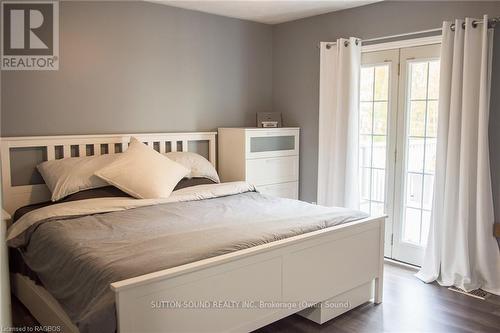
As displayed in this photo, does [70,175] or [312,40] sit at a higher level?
[312,40]

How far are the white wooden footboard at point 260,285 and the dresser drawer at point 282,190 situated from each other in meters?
1.62

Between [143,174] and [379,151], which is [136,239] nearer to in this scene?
[143,174]

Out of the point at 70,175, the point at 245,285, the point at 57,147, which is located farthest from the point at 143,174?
the point at 245,285

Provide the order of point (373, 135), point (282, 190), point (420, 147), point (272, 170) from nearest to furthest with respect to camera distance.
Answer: point (420, 147) → point (373, 135) → point (272, 170) → point (282, 190)

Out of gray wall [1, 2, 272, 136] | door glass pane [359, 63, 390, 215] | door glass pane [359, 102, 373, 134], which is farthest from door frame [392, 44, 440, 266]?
gray wall [1, 2, 272, 136]

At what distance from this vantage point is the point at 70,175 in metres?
3.39

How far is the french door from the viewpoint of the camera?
3.85 metres

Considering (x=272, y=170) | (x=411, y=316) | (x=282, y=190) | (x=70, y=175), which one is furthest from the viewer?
(x=282, y=190)

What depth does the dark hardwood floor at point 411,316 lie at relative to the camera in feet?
9.29

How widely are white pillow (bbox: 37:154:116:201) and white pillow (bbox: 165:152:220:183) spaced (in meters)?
0.62

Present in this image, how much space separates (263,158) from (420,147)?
1502mm

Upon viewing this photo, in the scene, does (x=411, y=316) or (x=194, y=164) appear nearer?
Answer: (x=411, y=316)

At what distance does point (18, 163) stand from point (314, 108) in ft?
9.37

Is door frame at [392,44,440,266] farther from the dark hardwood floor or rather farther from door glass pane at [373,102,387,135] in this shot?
the dark hardwood floor
